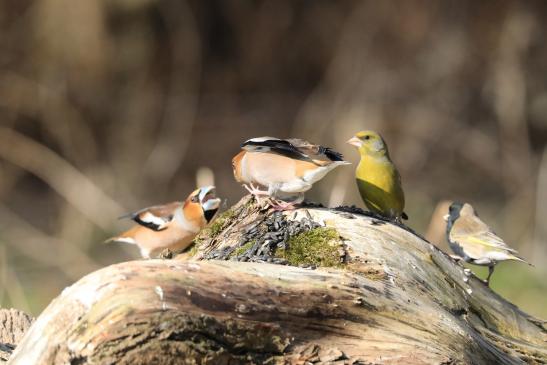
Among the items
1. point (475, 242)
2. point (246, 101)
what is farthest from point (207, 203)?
point (246, 101)

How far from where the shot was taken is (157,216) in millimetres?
5691

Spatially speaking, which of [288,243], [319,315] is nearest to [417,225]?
[288,243]

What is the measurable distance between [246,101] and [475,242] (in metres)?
6.18

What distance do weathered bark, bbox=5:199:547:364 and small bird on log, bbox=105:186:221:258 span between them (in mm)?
888

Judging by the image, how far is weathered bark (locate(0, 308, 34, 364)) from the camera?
448 centimetres

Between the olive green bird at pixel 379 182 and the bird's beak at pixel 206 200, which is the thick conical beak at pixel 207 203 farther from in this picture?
the olive green bird at pixel 379 182

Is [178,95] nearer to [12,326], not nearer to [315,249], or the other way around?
[12,326]

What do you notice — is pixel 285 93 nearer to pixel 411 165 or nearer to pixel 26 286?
pixel 411 165

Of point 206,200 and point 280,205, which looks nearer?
point 280,205

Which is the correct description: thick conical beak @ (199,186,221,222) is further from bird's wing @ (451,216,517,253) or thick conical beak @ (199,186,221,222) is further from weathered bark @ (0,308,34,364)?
bird's wing @ (451,216,517,253)

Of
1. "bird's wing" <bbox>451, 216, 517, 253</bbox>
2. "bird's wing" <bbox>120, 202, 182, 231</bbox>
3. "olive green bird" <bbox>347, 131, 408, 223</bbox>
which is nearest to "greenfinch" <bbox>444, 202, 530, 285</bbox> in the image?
"bird's wing" <bbox>451, 216, 517, 253</bbox>

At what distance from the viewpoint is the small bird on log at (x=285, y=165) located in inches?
166

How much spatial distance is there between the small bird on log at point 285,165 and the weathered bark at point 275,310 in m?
0.14

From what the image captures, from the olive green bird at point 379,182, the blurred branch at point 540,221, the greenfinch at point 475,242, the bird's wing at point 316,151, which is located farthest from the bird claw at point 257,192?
the blurred branch at point 540,221
